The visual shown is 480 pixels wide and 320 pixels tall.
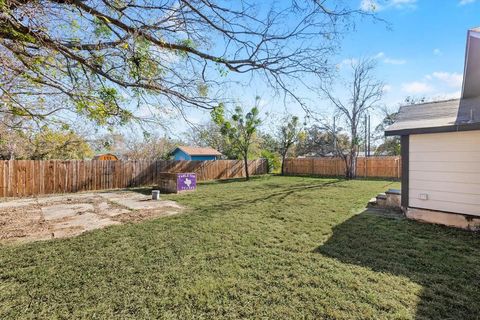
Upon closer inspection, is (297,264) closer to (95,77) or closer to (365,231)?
(365,231)

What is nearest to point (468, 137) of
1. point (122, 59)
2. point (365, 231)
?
point (365, 231)

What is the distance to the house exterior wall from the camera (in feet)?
12.7

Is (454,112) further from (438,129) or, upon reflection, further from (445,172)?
(445,172)

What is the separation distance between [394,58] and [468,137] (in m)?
2.66

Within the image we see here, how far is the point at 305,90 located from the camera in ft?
10.4

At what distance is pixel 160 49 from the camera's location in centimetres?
300

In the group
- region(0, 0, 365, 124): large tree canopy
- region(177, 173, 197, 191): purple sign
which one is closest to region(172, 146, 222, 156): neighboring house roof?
region(177, 173, 197, 191): purple sign

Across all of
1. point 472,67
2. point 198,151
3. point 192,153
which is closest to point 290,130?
point 192,153

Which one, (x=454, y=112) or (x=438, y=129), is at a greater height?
(x=454, y=112)

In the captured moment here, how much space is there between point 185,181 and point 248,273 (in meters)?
7.01

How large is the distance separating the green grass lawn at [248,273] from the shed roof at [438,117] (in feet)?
6.08

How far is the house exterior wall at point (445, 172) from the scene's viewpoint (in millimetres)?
3885

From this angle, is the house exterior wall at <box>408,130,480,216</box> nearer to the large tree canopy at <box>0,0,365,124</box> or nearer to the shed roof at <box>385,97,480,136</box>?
the shed roof at <box>385,97,480,136</box>

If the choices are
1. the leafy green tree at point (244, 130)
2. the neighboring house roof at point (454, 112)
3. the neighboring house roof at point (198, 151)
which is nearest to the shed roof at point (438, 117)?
the neighboring house roof at point (454, 112)
